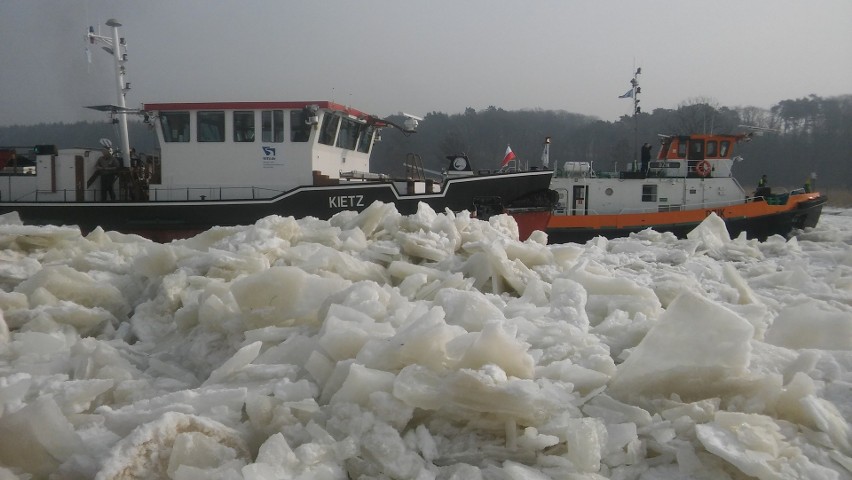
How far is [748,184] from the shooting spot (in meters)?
55.7

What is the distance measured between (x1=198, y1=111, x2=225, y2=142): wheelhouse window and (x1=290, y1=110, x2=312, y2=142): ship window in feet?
4.40

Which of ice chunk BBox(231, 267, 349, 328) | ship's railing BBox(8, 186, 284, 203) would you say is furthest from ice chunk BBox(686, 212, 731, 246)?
ship's railing BBox(8, 186, 284, 203)

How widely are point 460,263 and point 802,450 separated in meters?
2.31

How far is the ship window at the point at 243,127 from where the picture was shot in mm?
11844

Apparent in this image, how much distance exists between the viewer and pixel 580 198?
16.0 m

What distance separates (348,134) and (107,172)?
16.0ft

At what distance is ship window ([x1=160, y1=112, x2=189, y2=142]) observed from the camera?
1195 cm

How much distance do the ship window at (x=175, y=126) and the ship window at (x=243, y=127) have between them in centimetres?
98

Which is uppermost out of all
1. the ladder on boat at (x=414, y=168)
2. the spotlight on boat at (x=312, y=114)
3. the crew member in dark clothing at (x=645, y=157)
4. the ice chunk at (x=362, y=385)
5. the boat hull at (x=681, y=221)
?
the spotlight on boat at (x=312, y=114)

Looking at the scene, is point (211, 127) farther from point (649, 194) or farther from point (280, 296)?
point (649, 194)

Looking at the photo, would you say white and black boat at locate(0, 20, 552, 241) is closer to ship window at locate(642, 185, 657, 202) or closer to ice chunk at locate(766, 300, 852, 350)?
ship window at locate(642, 185, 657, 202)

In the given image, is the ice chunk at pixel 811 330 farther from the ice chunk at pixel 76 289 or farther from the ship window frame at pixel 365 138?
the ship window frame at pixel 365 138

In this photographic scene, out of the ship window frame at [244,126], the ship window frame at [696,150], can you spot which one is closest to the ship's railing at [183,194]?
the ship window frame at [244,126]

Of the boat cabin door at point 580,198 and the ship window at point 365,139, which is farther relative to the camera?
the boat cabin door at point 580,198
